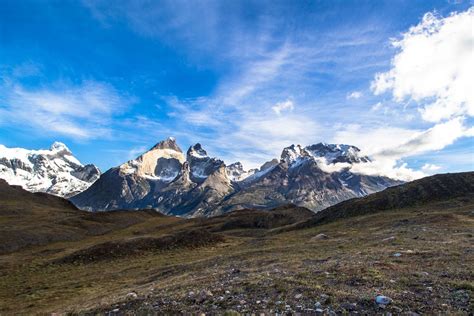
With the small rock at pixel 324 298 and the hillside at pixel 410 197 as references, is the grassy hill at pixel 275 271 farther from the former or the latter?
the hillside at pixel 410 197

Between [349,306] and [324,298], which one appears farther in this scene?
[324,298]

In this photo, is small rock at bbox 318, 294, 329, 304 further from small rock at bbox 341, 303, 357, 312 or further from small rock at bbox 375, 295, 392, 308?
small rock at bbox 375, 295, 392, 308

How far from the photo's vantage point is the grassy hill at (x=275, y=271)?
15195mm

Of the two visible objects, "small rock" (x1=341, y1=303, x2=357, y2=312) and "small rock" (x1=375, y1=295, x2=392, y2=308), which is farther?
"small rock" (x1=375, y1=295, x2=392, y2=308)

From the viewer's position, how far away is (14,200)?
163 m

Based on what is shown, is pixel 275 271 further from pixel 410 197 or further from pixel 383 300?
pixel 410 197

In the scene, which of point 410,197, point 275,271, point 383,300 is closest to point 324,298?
point 383,300

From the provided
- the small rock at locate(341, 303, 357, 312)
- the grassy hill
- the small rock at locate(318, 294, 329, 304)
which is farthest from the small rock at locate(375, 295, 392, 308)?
the small rock at locate(318, 294, 329, 304)

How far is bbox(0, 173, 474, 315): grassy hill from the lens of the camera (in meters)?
15.2

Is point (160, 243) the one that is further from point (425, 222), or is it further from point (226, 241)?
point (425, 222)

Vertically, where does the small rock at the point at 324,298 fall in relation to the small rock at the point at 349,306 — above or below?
above

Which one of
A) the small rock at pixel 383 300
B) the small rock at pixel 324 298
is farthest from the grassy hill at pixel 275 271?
the small rock at pixel 383 300

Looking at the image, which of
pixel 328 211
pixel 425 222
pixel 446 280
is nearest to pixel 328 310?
pixel 446 280

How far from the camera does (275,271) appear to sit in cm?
2330
